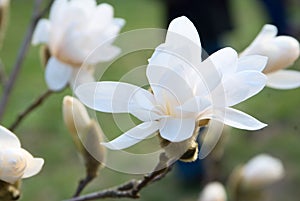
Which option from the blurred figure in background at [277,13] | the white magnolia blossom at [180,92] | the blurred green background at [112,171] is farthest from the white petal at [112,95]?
the blurred figure in background at [277,13]

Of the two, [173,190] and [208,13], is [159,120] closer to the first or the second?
[208,13]

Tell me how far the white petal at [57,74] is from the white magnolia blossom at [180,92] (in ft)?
0.82

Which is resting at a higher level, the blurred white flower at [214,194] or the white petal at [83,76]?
the white petal at [83,76]

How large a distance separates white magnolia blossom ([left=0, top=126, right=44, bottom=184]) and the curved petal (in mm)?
155

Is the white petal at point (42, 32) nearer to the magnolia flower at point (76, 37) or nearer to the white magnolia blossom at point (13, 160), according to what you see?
the magnolia flower at point (76, 37)

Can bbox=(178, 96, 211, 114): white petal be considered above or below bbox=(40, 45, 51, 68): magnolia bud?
above

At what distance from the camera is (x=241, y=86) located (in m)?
0.49

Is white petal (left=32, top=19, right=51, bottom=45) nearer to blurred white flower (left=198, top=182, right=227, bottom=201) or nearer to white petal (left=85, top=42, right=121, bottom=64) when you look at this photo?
white petal (left=85, top=42, right=121, bottom=64)

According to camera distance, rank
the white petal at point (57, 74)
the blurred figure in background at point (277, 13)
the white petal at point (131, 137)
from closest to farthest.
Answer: the white petal at point (131, 137)
the white petal at point (57, 74)
the blurred figure in background at point (277, 13)

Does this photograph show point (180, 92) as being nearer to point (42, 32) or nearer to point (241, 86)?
point (241, 86)

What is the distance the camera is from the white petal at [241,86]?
489mm

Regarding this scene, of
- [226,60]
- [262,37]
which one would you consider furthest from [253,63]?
[262,37]

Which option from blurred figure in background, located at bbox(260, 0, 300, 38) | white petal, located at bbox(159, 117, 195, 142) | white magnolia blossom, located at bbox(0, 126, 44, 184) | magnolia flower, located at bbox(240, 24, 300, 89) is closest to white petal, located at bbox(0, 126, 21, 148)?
white magnolia blossom, located at bbox(0, 126, 44, 184)

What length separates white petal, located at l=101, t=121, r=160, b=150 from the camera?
0.48 meters
